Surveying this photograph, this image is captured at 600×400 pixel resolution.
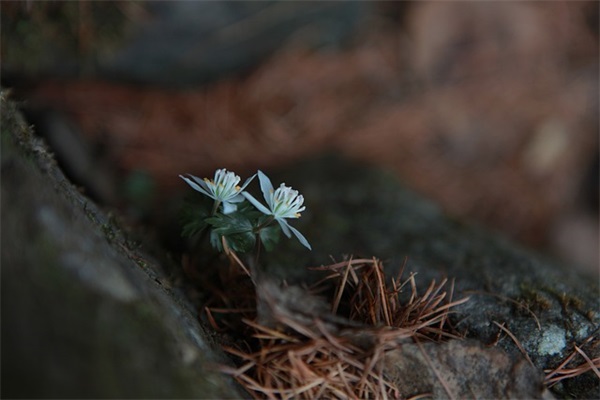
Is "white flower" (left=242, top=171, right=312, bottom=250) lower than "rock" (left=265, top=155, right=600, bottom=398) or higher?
higher

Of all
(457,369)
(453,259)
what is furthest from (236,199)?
(453,259)

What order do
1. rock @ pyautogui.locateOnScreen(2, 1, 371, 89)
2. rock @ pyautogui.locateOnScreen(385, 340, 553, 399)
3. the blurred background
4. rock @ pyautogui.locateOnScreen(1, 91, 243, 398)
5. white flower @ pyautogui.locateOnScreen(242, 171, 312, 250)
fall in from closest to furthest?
rock @ pyautogui.locateOnScreen(1, 91, 243, 398)
rock @ pyautogui.locateOnScreen(385, 340, 553, 399)
white flower @ pyautogui.locateOnScreen(242, 171, 312, 250)
rock @ pyautogui.locateOnScreen(2, 1, 371, 89)
the blurred background

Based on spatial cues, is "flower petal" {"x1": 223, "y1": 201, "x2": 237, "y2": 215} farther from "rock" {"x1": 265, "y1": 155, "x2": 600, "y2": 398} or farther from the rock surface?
"rock" {"x1": 265, "y1": 155, "x2": 600, "y2": 398}

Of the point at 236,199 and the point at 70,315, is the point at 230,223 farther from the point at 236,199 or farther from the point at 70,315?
the point at 70,315

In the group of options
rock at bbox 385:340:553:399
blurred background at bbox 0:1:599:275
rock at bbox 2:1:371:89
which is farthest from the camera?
blurred background at bbox 0:1:599:275

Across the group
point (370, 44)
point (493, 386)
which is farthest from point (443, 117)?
point (493, 386)

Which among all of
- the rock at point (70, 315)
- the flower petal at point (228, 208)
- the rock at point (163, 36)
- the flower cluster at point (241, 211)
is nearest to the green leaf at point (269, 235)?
the flower cluster at point (241, 211)

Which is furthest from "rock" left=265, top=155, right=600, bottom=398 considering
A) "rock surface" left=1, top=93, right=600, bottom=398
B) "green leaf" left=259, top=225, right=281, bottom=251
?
"green leaf" left=259, top=225, right=281, bottom=251

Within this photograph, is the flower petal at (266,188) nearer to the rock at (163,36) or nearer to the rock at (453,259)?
the rock at (453,259)
